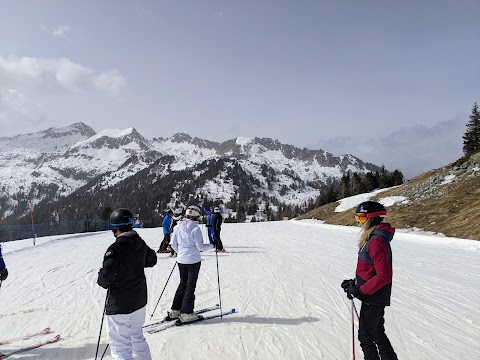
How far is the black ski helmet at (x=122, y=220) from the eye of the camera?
4.07 meters

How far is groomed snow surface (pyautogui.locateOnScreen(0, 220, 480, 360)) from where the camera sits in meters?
5.23

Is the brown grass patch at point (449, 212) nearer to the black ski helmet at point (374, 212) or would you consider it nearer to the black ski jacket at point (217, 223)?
the black ski jacket at point (217, 223)

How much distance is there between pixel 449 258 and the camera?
13469 millimetres

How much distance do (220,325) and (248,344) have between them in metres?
0.95

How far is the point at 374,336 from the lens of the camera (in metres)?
3.89

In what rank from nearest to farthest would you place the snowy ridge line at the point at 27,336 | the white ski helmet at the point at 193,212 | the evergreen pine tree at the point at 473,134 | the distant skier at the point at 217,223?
the snowy ridge line at the point at 27,336 → the white ski helmet at the point at 193,212 → the distant skier at the point at 217,223 → the evergreen pine tree at the point at 473,134

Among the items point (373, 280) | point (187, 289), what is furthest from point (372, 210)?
point (187, 289)

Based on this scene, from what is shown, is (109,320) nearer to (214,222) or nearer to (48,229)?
(214,222)

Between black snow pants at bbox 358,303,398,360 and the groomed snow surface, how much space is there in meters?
1.15

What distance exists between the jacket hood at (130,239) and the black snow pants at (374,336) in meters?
2.71

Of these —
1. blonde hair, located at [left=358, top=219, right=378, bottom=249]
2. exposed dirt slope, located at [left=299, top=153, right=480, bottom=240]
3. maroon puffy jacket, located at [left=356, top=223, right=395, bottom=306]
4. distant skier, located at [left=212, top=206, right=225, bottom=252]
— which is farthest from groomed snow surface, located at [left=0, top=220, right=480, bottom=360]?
exposed dirt slope, located at [left=299, top=153, right=480, bottom=240]

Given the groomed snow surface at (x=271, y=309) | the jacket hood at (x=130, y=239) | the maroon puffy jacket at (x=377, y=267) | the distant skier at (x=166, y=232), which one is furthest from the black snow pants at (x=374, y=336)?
the distant skier at (x=166, y=232)

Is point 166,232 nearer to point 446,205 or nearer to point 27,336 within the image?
point 27,336

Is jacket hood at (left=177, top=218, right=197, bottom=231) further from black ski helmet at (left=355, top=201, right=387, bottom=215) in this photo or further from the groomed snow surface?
black ski helmet at (left=355, top=201, right=387, bottom=215)
